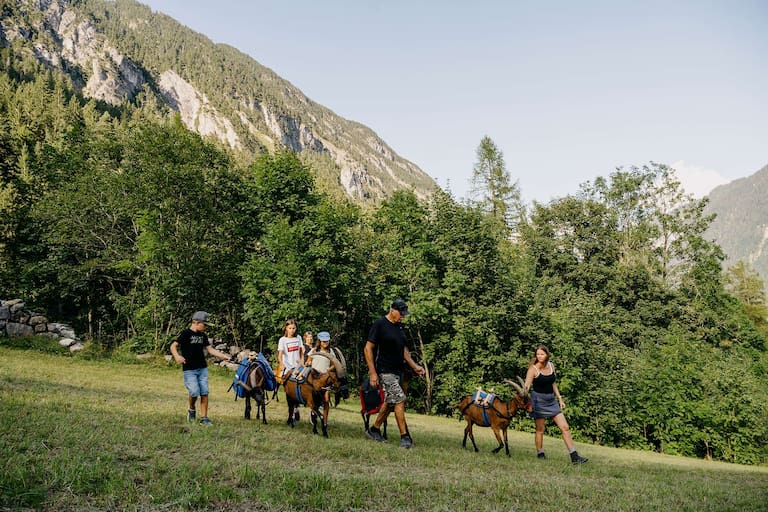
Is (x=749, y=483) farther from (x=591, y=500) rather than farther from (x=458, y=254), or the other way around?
(x=458, y=254)

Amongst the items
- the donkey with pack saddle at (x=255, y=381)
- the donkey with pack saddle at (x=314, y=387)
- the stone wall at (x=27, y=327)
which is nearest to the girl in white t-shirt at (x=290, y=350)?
the donkey with pack saddle at (x=255, y=381)

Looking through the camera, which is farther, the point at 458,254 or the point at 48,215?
the point at 458,254

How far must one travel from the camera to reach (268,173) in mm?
27859

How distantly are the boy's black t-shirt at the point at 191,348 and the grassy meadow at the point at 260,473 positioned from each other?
1.09 meters

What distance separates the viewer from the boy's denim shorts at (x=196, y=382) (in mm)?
8820

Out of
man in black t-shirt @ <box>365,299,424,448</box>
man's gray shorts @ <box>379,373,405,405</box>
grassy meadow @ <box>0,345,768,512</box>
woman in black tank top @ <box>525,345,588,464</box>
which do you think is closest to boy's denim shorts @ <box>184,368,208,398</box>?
grassy meadow @ <box>0,345,768,512</box>

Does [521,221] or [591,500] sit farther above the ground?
[521,221]

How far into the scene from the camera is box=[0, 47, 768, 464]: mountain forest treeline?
78.1 feet

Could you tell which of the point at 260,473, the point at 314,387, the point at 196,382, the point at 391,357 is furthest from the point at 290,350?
the point at 260,473

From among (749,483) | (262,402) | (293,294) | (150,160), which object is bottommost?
(749,483)

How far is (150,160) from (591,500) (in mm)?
25426

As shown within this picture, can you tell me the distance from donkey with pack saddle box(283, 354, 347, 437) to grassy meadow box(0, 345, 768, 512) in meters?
0.50

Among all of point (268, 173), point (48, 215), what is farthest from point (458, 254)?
point (48, 215)

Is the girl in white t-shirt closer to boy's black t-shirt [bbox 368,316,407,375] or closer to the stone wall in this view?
boy's black t-shirt [bbox 368,316,407,375]
